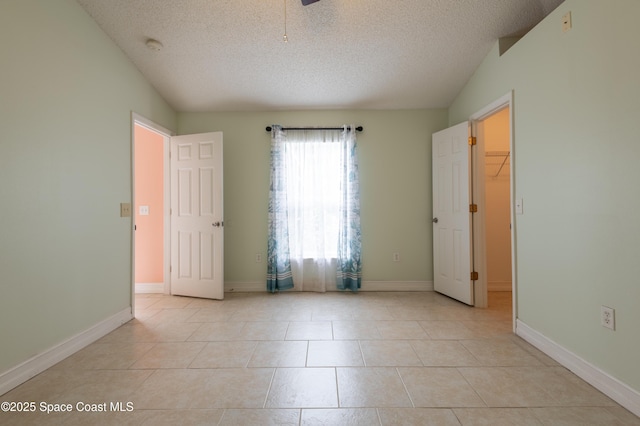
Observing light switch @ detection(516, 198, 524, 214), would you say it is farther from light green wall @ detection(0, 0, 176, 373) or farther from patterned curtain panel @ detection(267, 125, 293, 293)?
light green wall @ detection(0, 0, 176, 373)

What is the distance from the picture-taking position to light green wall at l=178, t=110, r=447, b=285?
12.6ft

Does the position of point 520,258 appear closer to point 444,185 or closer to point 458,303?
point 458,303

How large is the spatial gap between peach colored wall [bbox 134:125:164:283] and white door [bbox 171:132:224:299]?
32cm

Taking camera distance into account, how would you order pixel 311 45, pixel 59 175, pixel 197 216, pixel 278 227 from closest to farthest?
pixel 59 175
pixel 311 45
pixel 197 216
pixel 278 227

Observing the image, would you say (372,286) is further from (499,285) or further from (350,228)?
(499,285)

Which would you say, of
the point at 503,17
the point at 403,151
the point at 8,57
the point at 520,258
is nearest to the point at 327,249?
the point at 403,151

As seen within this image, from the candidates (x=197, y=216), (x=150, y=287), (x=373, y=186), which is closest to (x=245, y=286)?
(x=197, y=216)

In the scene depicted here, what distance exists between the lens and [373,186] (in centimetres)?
385

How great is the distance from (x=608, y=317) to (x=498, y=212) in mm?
2425

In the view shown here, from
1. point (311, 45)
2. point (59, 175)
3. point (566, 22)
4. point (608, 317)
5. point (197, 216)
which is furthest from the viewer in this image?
point (197, 216)

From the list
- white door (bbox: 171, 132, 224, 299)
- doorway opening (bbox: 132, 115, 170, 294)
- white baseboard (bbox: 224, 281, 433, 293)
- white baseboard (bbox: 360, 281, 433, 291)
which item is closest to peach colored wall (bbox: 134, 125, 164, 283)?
doorway opening (bbox: 132, 115, 170, 294)

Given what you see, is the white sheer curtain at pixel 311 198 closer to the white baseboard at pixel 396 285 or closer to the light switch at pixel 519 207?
the white baseboard at pixel 396 285

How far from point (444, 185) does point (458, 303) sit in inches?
56.4

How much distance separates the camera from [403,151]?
12.7 ft
